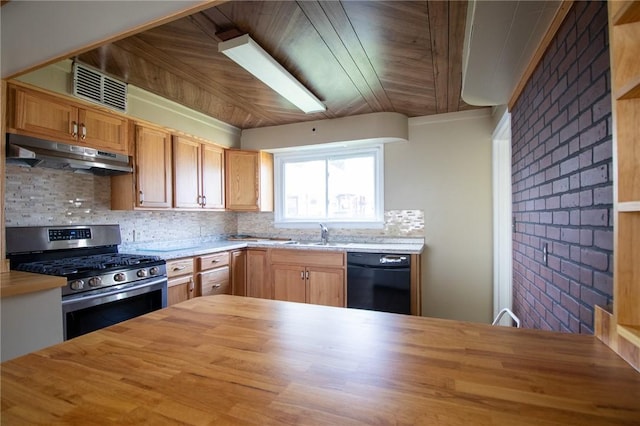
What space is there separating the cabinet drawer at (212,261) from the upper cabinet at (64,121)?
1169 mm

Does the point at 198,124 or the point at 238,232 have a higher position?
the point at 198,124

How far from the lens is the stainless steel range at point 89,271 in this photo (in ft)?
6.21

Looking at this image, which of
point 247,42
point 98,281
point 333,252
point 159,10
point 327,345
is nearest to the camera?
point 327,345

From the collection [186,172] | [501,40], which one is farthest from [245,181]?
[501,40]

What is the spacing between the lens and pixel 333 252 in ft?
10.4

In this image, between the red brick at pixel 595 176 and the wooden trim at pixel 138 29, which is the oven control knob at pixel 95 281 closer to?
the wooden trim at pixel 138 29

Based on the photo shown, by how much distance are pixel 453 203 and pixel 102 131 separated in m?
3.32

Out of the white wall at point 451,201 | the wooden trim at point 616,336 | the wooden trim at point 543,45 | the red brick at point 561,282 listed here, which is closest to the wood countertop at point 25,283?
the wooden trim at point 616,336

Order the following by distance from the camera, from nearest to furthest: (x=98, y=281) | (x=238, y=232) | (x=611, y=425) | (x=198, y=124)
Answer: (x=611, y=425)
(x=98, y=281)
(x=198, y=124)
(x=238, y=232)

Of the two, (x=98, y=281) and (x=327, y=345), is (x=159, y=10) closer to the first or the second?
(x=327, y=345)

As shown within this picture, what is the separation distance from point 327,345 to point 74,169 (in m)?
2.54

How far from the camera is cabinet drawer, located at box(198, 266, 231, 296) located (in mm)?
2998

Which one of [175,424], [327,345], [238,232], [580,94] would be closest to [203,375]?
[175,424]

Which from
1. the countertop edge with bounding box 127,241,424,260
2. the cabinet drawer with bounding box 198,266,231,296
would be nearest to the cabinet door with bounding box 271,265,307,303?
the countertop edge with bounding box 127,241,424,260
